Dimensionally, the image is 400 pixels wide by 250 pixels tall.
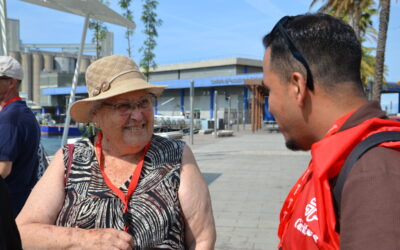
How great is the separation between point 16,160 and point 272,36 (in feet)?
7.37

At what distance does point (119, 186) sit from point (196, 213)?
0.48 m

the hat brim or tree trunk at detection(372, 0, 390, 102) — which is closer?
the hat brim

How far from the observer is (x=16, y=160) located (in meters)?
2.87

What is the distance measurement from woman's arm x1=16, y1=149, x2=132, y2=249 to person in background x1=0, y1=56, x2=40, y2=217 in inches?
23.7

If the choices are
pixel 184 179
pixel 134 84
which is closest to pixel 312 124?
pixel 184 179

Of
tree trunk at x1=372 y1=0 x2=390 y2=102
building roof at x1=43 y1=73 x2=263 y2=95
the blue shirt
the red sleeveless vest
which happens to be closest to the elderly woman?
the blue shirt

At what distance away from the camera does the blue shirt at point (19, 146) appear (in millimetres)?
2754

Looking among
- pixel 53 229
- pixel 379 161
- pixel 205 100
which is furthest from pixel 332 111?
pixel 205 100

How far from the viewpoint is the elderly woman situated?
212cm

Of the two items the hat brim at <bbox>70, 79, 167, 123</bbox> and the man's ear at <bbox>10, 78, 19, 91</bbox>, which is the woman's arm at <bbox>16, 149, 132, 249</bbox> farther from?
the man's ear at <bbox>10, 78, 19, 91</bbox>

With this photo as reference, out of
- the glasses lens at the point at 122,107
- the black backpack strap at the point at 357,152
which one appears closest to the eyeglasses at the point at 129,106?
the glasses lens at the point at 122,107

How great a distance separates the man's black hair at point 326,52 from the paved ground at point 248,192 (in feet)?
12.1

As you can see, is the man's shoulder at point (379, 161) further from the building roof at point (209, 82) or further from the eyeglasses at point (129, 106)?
the building roof at point (209, 82)

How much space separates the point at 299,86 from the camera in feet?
4.35
